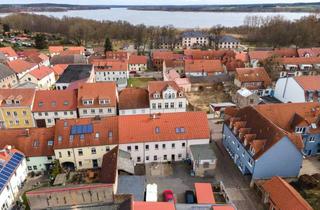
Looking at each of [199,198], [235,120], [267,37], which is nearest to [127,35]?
[267,37]

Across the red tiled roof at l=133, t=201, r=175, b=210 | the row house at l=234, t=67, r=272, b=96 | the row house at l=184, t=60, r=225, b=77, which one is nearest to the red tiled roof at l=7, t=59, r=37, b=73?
the row house at l=184, t=60, r=225, b=77

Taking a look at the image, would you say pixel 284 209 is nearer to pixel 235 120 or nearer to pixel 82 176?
pixel 235 120

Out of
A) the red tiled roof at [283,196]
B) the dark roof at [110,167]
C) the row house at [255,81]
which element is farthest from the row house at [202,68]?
the red tiled roof at [283,196]

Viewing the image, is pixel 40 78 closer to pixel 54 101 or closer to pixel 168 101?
pixel 54 101

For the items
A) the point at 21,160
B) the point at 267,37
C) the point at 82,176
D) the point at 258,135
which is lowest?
the point at 82,176

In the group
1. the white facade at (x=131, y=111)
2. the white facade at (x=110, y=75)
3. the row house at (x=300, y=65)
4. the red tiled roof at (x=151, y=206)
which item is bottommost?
the red tiled roof at (x=151, y=206)

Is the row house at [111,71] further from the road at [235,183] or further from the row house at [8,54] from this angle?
the road at [235,183]
